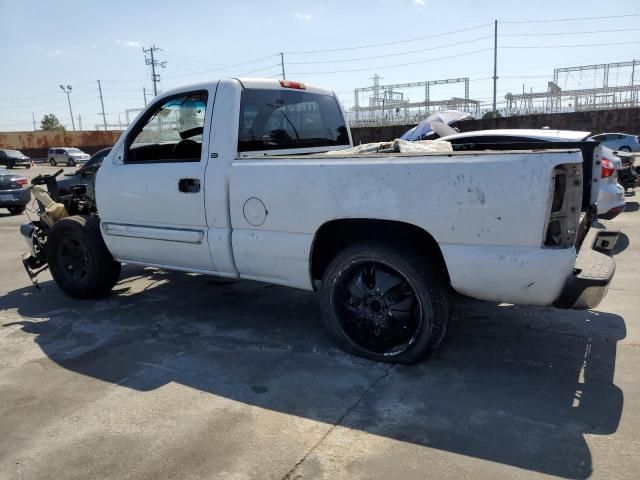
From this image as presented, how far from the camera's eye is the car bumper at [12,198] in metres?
13.2

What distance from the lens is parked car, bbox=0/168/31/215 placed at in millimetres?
13250

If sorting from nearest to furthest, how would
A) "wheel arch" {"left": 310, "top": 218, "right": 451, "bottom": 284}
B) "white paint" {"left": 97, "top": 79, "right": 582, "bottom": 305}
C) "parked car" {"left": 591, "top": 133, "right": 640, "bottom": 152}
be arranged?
"white paint" {"left": 97, "top": 79, "right": 582, "bottom": 305}, "wheel arch" {"left": 310, "top": 218, "right": 451, "bottom": 284}, "parked car" {"left": 591, "top": 133, "right": 640, "bottom": 152}

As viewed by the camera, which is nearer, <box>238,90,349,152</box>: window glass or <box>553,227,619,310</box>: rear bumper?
<box>553,227,619,310</box>: rear bumper

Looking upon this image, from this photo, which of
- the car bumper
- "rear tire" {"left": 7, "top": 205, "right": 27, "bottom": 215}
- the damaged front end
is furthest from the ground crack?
"rear tire" {"left": 7, "top": 205, "right": 27, "bottom": 215}

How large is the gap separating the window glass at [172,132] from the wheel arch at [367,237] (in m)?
1.31

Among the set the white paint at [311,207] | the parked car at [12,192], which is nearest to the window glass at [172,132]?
the white paint at [311,207]

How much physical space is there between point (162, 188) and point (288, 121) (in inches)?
50.3

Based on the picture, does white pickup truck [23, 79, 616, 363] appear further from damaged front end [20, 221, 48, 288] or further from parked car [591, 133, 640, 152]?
parked car [591, 133, 640, 152]

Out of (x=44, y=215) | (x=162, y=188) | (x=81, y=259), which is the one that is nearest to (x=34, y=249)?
(x=44, y=215)

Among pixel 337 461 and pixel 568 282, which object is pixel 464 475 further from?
pixel 568 282

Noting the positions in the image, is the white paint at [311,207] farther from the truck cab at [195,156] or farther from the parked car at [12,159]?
the parked car at [12,159]

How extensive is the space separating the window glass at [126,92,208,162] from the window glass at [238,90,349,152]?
0.39m

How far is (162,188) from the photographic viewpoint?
4.51 m

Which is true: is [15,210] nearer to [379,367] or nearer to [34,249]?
[34,249]
